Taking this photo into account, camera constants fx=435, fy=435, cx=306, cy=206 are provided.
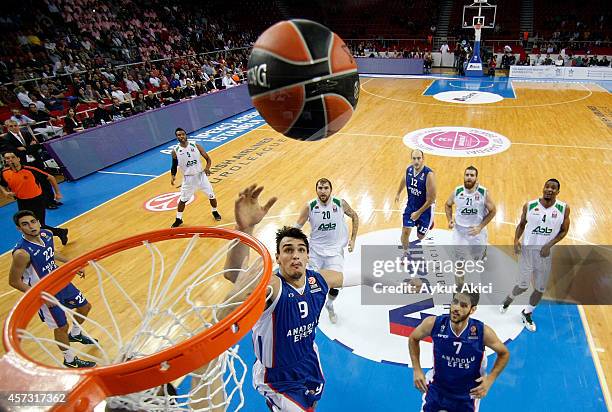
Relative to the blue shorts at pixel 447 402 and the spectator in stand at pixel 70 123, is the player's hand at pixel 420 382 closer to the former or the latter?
the blue shorts at pixel 447 402

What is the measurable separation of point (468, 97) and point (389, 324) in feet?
47.7

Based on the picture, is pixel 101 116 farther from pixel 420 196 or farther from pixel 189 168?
pixel 420 196

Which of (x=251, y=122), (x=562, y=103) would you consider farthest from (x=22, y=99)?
(x=562, y=103)

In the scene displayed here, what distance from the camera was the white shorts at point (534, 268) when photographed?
15.0 ft

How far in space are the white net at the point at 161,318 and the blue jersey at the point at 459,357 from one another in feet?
4.49

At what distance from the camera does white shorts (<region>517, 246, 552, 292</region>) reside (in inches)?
180

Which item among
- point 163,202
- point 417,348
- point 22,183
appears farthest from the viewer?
point 163,202

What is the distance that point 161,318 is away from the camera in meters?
3.26

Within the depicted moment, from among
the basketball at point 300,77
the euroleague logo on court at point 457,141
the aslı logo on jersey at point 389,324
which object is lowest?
the euroleague logo on court at point 457,141

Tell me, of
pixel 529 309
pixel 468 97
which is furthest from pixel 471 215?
pixel 468 97

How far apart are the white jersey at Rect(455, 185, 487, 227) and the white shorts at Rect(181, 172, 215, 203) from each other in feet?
14.0

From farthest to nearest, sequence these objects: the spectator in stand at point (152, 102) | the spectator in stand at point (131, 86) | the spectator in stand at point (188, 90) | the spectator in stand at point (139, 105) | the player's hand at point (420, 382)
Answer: the spectator in stand at point (131, 86)
the spectator in stand at point (188, 90)
the spectator in stand at point (152, 102)
the spectator in stand at point (139, 105)
the player's hand at point (420, 382)

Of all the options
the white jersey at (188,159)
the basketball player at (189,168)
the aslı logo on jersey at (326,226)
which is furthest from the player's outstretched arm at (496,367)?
the white jersey at (188,159)


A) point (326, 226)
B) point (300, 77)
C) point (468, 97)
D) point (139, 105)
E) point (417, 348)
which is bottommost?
point (468, 97)
